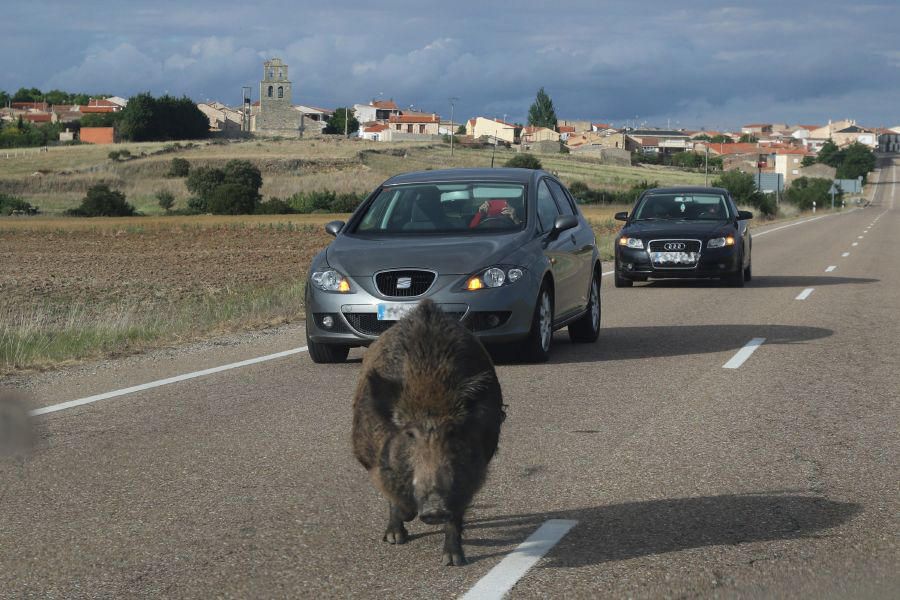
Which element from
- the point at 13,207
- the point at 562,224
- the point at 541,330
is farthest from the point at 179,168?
the point at 541,330

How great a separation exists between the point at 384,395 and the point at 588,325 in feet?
28.8

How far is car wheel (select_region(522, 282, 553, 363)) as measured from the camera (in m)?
11.1

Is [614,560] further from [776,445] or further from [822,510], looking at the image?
[776,445]

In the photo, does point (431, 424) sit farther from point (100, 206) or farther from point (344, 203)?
point (344, 203)

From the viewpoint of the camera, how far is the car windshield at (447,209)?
11805 millimetres

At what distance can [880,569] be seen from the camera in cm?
513

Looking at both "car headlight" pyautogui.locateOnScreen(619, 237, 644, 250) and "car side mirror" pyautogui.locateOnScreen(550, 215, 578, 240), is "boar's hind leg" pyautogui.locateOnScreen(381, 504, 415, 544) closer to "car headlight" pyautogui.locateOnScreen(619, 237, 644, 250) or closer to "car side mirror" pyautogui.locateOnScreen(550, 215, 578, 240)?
"car side mirror" pyautogui.locateOnScreen(550, 215, 578, 240)

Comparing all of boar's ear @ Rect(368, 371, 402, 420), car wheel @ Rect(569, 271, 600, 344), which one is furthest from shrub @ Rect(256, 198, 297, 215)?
boar's ear @ Rect(368, 371, 402, 420)

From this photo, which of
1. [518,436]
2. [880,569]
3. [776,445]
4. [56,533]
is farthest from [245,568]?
[776,445]

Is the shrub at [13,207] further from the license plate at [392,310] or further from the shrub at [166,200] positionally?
the license plate at [392,310]

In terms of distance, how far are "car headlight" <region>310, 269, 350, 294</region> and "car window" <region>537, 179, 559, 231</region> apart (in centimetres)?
217

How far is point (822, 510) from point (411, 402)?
2.62 meters

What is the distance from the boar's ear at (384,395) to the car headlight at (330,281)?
20.5ft

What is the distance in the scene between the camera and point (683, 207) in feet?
72.2
